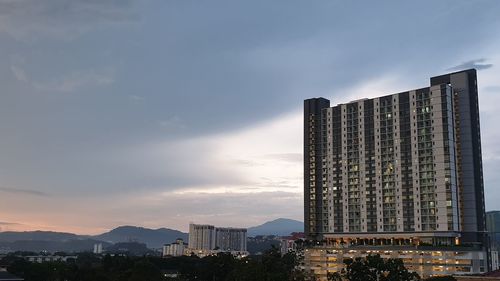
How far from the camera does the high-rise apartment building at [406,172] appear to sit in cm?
16438

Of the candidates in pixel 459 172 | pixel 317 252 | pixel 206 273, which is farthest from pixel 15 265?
pixel 459 172

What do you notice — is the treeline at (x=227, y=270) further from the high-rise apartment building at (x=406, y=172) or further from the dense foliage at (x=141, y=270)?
the high-rise apartment building at (x=406, y=172)

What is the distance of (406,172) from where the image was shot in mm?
174125

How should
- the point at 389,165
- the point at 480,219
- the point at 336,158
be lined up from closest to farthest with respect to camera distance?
the point at 480,219
the point at 389,165
the point at 336,158

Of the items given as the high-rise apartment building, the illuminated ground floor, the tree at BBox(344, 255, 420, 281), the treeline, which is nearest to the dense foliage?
the treeline

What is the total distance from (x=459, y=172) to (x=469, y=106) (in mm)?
22811

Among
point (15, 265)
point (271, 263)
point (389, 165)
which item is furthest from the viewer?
point (389, 165)

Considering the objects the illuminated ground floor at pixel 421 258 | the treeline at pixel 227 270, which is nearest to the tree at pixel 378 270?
the treeline at pixel 227 270

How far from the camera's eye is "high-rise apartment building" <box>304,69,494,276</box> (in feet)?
539

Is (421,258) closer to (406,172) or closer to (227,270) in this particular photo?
(406,172)

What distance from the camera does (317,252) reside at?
190m

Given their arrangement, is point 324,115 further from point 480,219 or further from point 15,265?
point 15,265

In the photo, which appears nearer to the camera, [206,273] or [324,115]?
[206,273]

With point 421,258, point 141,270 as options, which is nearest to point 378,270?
point 141,270
